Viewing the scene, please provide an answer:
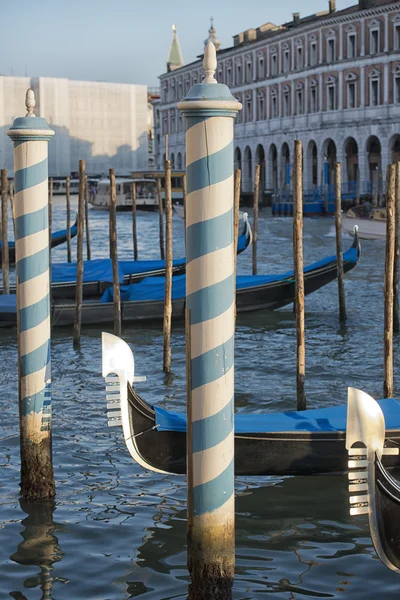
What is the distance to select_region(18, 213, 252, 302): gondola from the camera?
937 centimetres

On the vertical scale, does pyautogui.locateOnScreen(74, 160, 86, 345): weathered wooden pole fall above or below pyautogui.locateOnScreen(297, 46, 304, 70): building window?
below

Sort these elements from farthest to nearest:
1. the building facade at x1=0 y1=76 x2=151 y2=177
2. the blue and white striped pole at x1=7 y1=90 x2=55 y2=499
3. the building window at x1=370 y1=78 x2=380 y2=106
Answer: the building facade at x1=0 y1=76 x2=151 y2=177 → the building window at x1=370 y1=78 x2=380 y2=106 → the blue and white striped pole at x1=7 y1=90 x2=55 y2=499

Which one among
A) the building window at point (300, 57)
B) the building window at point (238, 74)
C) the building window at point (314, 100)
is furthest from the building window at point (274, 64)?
the building window at point (238, 74)

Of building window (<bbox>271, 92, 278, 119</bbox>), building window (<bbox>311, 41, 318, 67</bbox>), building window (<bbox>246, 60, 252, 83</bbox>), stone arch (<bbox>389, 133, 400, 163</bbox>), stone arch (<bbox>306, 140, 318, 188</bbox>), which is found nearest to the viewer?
stone arch (<bbox>389, 133, 400, 163</bbox>)

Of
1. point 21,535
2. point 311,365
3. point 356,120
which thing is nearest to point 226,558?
point 21,535

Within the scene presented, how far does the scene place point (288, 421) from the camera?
157 inches

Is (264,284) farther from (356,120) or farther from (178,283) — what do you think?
(356,120)

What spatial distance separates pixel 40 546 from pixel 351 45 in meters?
23.1

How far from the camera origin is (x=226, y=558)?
278 centimetres

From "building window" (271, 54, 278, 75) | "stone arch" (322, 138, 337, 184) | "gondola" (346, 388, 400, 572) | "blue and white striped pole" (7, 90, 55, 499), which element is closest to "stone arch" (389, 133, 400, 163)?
"stone arch" (322, 138, 337, 184)

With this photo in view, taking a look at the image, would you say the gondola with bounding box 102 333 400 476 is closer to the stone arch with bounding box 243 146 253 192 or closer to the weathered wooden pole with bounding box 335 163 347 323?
the weathered wooden pole with bounding box 335 163 347 323

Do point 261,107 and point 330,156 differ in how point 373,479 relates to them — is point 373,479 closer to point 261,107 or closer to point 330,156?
point 330,156

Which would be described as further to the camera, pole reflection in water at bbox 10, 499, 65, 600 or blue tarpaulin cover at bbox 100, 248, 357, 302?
blue tarpaulin cover at bbox 100, 248, 357, 302

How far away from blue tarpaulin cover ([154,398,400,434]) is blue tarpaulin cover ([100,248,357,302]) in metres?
4.46
